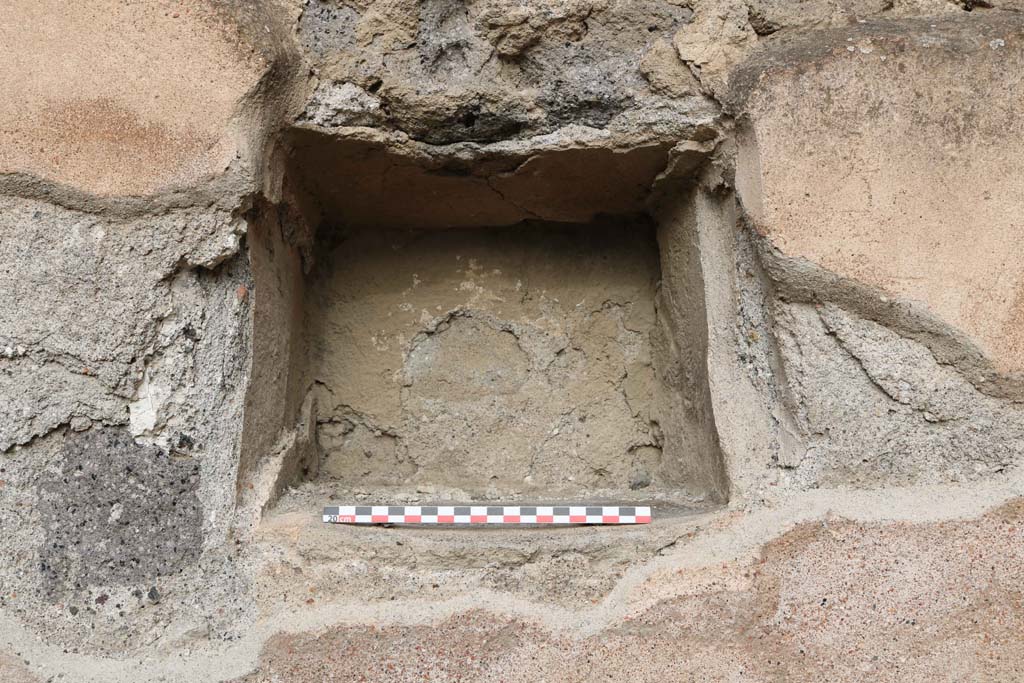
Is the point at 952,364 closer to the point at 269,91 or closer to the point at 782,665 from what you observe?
the point at 782,665

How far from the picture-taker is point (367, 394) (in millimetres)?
1384

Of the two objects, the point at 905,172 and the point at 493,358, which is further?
the point at 493,358

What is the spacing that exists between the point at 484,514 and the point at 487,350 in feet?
0.95

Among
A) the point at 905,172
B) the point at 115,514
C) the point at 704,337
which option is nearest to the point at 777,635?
the point at 704,337

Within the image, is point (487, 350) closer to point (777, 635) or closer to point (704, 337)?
point (704, 337)

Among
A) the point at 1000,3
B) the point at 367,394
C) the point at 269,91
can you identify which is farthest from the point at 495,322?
the point at 1000,3

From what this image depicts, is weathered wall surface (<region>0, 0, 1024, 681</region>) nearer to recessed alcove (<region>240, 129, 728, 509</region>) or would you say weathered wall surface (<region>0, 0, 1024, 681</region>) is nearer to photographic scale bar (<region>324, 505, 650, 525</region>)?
photographic scale bar (<region>324, 505, 650, 525</region>)

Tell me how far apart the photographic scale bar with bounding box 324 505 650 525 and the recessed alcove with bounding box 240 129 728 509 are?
0.27 ft

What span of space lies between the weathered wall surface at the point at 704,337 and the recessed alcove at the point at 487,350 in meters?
0.15

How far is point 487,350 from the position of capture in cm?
139

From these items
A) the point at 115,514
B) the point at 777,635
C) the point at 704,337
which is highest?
the point at 704,337

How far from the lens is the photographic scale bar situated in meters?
1.15

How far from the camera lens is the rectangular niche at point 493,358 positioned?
4.45 feet

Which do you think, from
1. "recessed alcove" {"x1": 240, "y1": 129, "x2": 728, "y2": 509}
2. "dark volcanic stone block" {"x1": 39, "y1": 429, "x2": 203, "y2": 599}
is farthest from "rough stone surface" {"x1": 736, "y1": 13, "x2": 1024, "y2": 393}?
"dark volcanic stone block" {"x1": 39, "y1": 429, "x2": 203, "y2": 599}
